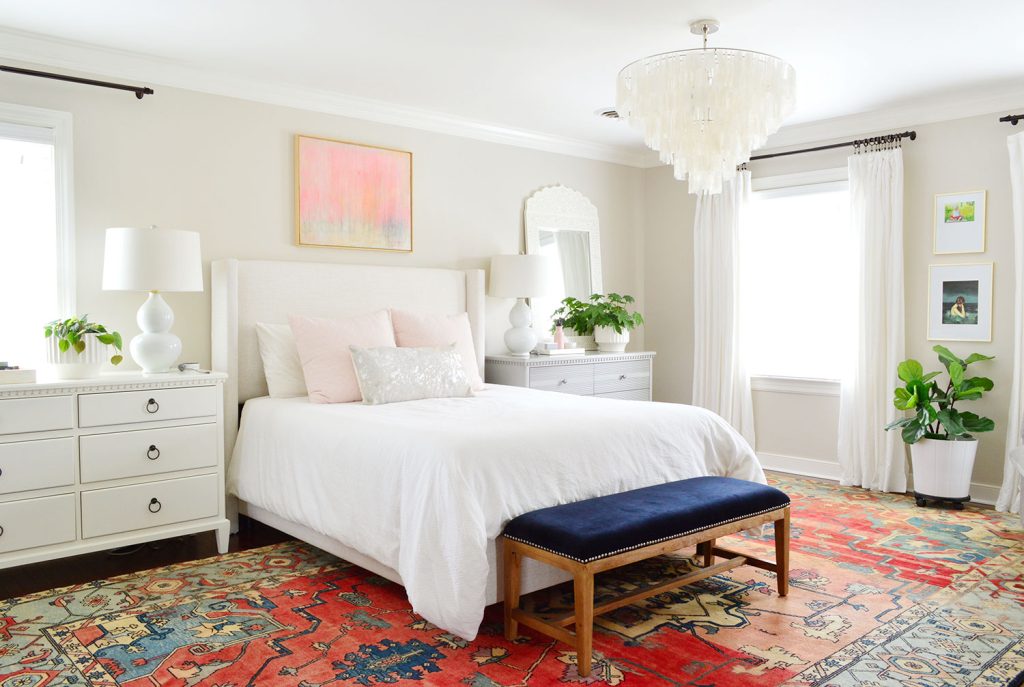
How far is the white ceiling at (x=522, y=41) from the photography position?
11.0 ft

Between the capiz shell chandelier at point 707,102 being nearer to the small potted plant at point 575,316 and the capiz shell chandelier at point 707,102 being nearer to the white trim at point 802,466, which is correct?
the small potted plant at point 575,316

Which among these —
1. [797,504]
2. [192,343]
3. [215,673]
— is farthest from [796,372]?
[215,673]

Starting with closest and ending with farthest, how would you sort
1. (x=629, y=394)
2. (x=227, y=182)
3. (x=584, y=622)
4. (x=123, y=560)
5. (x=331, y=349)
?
(x=584, y=622) → (x=123, y=560) → (x=331, y=349) → (x=227, y=182) → (x=629, y=394)

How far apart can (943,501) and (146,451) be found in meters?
4.54

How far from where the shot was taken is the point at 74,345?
3.50m

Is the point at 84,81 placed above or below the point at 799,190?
above

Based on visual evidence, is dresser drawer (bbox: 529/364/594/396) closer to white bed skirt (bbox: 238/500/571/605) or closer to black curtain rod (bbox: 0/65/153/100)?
white bed skirt (bbox: 238/500/571/605)

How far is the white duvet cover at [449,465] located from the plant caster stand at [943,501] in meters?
1.74

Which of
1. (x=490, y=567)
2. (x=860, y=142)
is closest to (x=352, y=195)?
(x=490, y=567)

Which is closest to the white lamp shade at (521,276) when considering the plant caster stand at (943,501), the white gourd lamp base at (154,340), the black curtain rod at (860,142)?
the black curtain rod at (860,142)

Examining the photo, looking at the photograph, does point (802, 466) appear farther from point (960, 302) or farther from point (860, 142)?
point (860, 142)

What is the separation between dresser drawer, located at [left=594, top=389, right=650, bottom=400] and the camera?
5598 millimetres

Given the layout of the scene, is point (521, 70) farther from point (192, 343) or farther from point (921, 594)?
point (921, 594)

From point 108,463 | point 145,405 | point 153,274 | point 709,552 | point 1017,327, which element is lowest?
point 709,552
